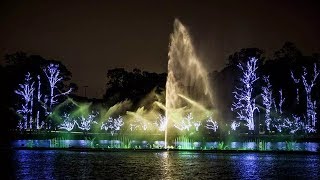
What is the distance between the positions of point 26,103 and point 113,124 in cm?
2542

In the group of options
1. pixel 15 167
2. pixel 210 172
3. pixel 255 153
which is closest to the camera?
pixel 210 172

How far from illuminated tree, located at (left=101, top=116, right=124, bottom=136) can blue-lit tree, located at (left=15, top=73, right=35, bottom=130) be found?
62.5 ft

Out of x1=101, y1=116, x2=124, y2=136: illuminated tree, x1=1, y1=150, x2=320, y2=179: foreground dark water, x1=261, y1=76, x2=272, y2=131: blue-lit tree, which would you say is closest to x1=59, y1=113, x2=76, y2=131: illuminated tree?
x1=101, y1=116, x2=124, y2=136: illuminated tree

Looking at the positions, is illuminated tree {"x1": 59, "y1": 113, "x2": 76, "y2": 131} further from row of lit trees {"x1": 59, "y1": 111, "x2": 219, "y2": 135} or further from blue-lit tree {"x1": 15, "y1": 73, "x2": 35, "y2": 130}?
blue-lit tree {"x1": 15, "y1": 73, "x2": 35, "y2": 130}

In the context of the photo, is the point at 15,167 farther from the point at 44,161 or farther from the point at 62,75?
the point at 62,75

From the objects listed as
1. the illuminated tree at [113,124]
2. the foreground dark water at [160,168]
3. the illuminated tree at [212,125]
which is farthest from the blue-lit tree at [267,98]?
the foreground dark water at [160,168]

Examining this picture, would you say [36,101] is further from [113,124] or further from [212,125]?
[212,125]

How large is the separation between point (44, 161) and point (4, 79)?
50.2 meters

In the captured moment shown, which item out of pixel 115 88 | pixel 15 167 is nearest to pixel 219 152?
pixel 15 167

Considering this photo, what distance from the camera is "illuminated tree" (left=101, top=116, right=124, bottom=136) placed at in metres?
89.8

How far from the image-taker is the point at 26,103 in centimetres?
6931

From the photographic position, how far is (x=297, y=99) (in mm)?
70500

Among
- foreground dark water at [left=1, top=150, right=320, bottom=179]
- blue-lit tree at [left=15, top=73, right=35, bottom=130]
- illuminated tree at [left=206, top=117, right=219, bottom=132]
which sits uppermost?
blue-lit tree at [left=15, top=73, right=35, bottom=130]

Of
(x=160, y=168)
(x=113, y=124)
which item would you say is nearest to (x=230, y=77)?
(x=113, y=124)
